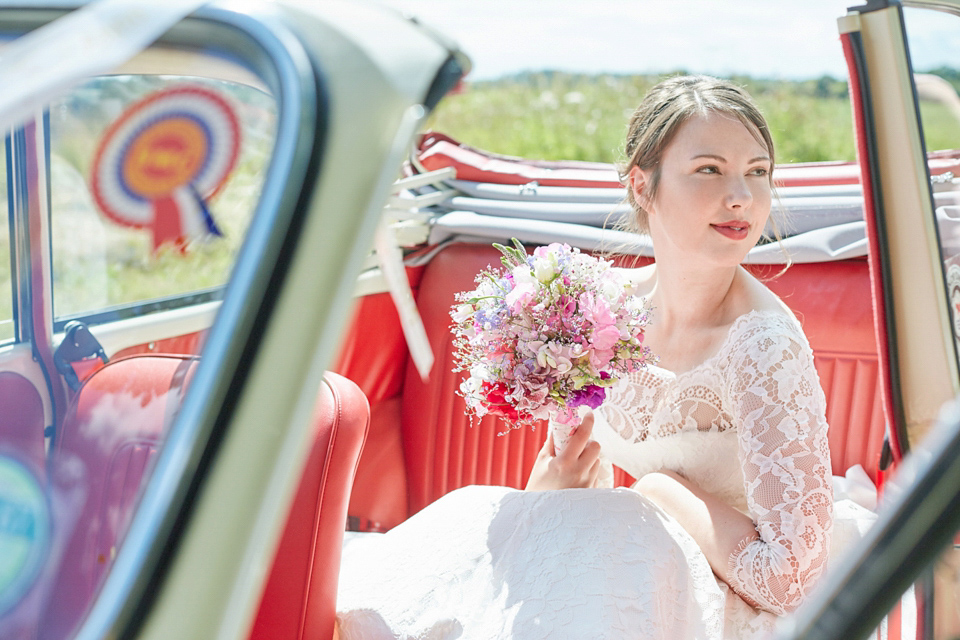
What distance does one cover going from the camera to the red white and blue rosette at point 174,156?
0.75 meters

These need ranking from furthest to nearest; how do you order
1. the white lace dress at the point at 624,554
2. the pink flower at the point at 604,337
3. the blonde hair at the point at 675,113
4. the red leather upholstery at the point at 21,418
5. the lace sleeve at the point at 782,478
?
the blonde hair at the point at 675,113, the pink flower at the point at 604,337, the lace sleeve at the point at 782,478, the white lace dress at the point at 624,554, the red leather upholstery at the point at 21,418

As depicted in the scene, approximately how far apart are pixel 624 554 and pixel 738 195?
833 millimetres

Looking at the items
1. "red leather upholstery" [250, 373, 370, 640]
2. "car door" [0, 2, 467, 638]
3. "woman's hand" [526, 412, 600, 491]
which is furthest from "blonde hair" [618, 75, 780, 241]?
"car door" [0, 2, 467, 638]

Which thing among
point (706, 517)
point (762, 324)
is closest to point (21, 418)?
point (706, 517)

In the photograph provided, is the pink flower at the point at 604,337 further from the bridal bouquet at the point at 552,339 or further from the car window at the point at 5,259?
the car window at the point at 5,259

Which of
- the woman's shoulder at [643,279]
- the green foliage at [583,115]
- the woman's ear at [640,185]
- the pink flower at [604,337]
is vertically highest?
the green foliage at [583,115]

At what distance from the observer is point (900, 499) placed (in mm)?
679

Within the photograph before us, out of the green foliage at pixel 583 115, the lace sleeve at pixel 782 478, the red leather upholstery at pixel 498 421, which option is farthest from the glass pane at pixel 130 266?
the green foliage at pixel 583 115

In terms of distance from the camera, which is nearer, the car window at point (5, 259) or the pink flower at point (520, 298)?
the car window at point (5, 259)

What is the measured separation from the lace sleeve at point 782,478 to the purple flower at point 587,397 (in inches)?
11.7

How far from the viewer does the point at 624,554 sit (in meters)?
1.48

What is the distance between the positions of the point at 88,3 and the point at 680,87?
4.98 ft

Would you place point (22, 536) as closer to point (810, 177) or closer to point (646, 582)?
point (646, 582)

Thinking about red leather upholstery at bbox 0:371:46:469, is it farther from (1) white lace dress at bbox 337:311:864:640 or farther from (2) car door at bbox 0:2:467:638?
(1) white lace dress at bbox 337:311:864:640
